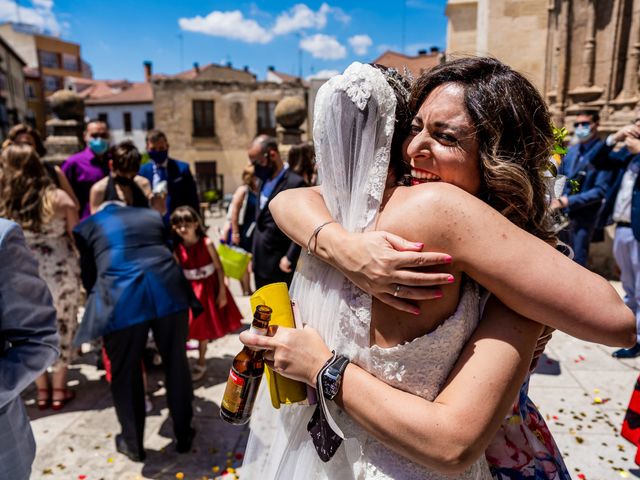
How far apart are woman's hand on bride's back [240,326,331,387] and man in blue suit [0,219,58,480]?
2.85 feet

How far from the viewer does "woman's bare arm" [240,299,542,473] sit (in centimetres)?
114

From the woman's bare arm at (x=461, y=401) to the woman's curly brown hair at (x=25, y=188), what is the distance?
143 inches

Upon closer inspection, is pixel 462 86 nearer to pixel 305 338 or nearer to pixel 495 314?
pixel 495 314

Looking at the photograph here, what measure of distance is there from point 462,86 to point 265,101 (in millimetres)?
31714

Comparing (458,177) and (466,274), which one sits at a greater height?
(458,177)

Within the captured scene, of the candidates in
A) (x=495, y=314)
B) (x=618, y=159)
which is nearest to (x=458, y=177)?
(x=495, y=314)

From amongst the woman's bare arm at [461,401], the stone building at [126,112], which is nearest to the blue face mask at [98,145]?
the woman's bare arm at [461,401]

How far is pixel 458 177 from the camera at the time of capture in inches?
49.4

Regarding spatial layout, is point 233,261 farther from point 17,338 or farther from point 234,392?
point 234,392

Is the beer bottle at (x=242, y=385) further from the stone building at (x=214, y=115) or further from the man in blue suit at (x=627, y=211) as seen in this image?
the stone building at (x=214, y=115)

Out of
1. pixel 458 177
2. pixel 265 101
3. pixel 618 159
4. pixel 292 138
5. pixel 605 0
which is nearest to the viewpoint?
pixel 458 177

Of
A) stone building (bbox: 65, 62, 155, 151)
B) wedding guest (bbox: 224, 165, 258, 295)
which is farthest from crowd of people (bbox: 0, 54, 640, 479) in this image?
stone building (bbox: 65, 62, 155, 151)

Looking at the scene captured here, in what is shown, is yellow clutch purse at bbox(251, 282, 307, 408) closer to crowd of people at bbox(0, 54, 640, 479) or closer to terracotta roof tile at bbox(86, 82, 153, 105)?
crowd of people at bbox(0, 54, 640, 479)

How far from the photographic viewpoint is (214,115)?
31.4 m
